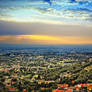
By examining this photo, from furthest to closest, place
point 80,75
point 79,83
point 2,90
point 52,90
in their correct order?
1. point 80,75
2. point 79,83
3. point 52,90
4. point 2,90

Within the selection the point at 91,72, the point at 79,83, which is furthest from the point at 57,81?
the point at 91,72

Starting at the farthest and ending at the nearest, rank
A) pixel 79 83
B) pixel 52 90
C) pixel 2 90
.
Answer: pixel 79 83, pixel 52 90, pixel 2 90

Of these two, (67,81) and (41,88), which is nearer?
(41,88)

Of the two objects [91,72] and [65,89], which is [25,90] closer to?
[65,89]

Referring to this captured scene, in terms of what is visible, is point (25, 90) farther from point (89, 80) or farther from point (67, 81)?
point (89, 80)

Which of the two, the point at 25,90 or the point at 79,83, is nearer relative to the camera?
the point at 25,90

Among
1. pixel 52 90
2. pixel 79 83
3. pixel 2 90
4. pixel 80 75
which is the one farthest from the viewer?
pixel 80 75

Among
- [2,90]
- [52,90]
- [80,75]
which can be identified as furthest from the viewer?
[80,75]

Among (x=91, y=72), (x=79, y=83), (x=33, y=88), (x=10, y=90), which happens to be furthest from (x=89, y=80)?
(x=10, y=90)

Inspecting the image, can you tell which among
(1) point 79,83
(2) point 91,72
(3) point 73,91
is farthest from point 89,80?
(3) point 73,91
